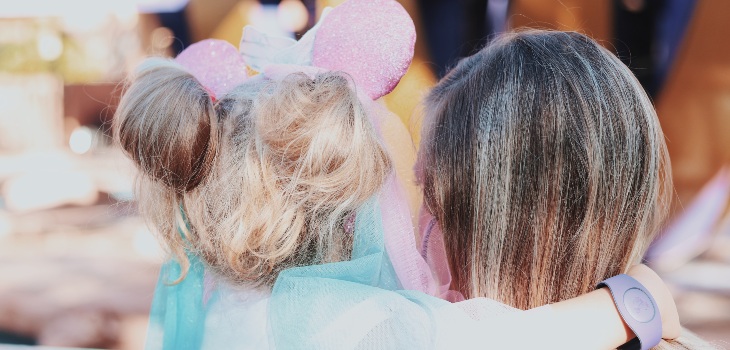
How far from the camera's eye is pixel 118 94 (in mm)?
2240

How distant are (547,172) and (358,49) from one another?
306 mm

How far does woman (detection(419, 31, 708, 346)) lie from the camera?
0.76 m

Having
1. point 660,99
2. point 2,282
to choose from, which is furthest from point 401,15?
point 2,282

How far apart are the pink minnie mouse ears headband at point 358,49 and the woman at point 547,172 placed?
0.36ft

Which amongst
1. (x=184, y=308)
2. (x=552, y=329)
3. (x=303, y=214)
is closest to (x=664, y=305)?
(x=552, y=329)

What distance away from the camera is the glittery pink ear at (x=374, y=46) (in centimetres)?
82

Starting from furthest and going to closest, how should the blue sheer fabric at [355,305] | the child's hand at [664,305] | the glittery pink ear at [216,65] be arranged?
1. the glittery pink ear at [216,65]
2. the child's hand at [664,305]
3. the blue sheer fabric at [355,305]

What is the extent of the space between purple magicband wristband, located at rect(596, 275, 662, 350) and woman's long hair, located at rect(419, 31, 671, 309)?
0.07 m

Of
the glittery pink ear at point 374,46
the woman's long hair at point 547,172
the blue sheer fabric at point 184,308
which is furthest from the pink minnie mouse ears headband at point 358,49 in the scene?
the blue sheer fabric at point 184,308

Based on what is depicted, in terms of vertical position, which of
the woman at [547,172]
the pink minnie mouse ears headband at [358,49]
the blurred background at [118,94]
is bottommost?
the blurred background at [118,94]

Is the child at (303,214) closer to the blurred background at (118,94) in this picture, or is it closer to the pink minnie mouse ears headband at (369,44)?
the pink minnie mouse ears headband at (369,44)

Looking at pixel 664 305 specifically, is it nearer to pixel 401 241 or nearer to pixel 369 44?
pixel 401 241

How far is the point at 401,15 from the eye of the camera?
2.70ft

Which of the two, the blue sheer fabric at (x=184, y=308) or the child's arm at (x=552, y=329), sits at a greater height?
the child's arm at (x=552, y=329)
